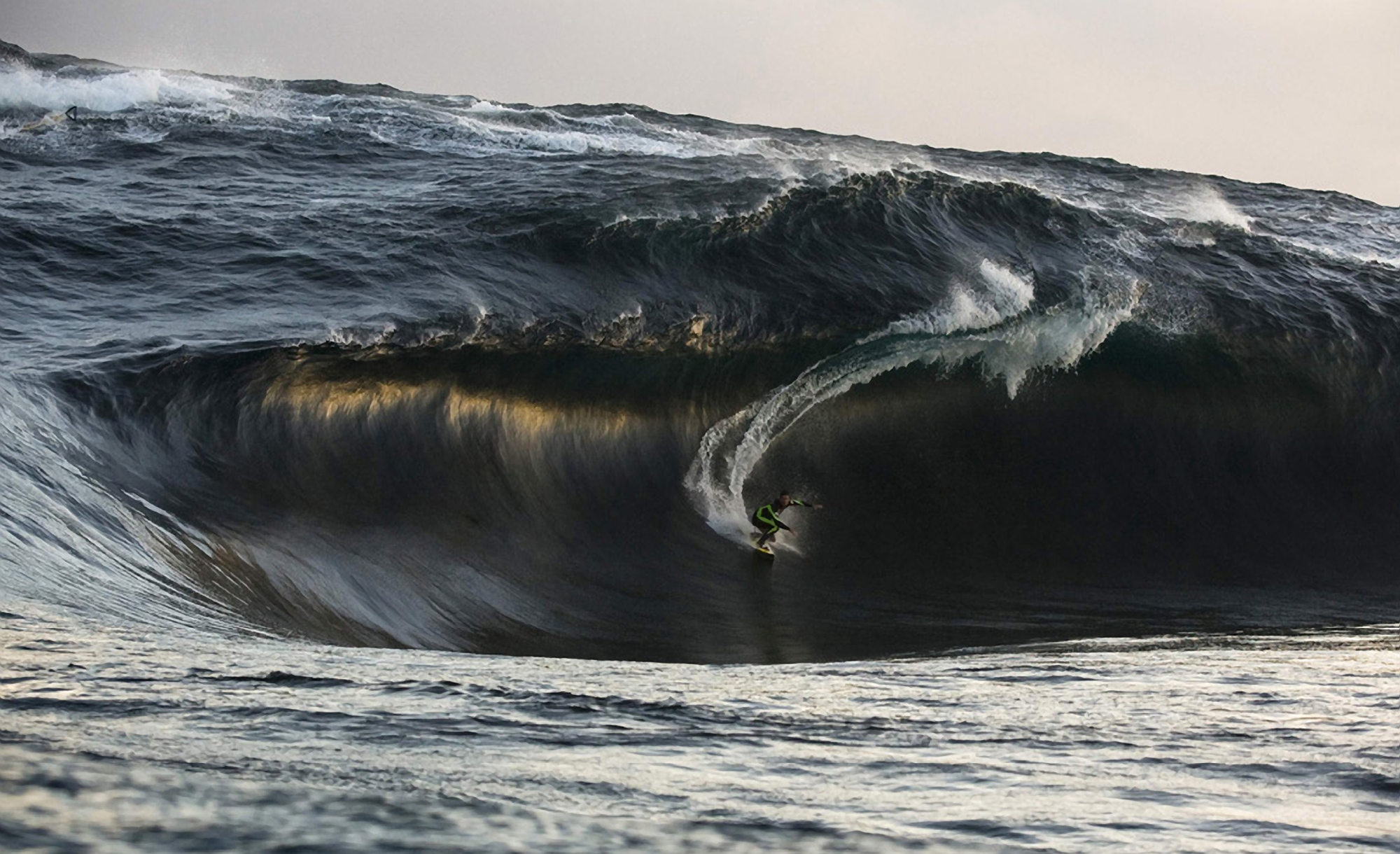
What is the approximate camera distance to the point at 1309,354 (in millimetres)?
17562

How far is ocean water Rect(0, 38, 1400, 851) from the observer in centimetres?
326

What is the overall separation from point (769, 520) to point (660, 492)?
3.78 feet

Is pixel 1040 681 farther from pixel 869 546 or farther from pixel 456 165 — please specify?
pixel 456 165

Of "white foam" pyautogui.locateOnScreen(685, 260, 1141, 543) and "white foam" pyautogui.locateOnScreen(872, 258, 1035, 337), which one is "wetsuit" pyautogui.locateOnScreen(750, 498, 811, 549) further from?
"white foam" pyautogui.locateOnScreen(872, 258, 1035, 337)

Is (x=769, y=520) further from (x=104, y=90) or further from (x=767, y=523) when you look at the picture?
(x=104, y=90)

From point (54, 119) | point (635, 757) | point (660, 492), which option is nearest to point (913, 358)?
point (660, 492)

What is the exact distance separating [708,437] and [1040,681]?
8.97 metres

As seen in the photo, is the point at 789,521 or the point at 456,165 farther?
the point at 456,165

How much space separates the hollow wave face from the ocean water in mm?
57

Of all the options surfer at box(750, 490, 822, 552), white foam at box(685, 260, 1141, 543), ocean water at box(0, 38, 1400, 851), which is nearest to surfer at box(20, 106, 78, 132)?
ocean water at box(0, 38, 1400, 851)

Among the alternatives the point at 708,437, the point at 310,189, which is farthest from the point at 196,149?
the point at 708,437

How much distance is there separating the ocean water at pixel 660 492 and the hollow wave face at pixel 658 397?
0.06m

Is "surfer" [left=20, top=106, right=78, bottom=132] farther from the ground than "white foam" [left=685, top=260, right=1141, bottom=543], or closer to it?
farther from the ground

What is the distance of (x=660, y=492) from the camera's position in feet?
44.4
